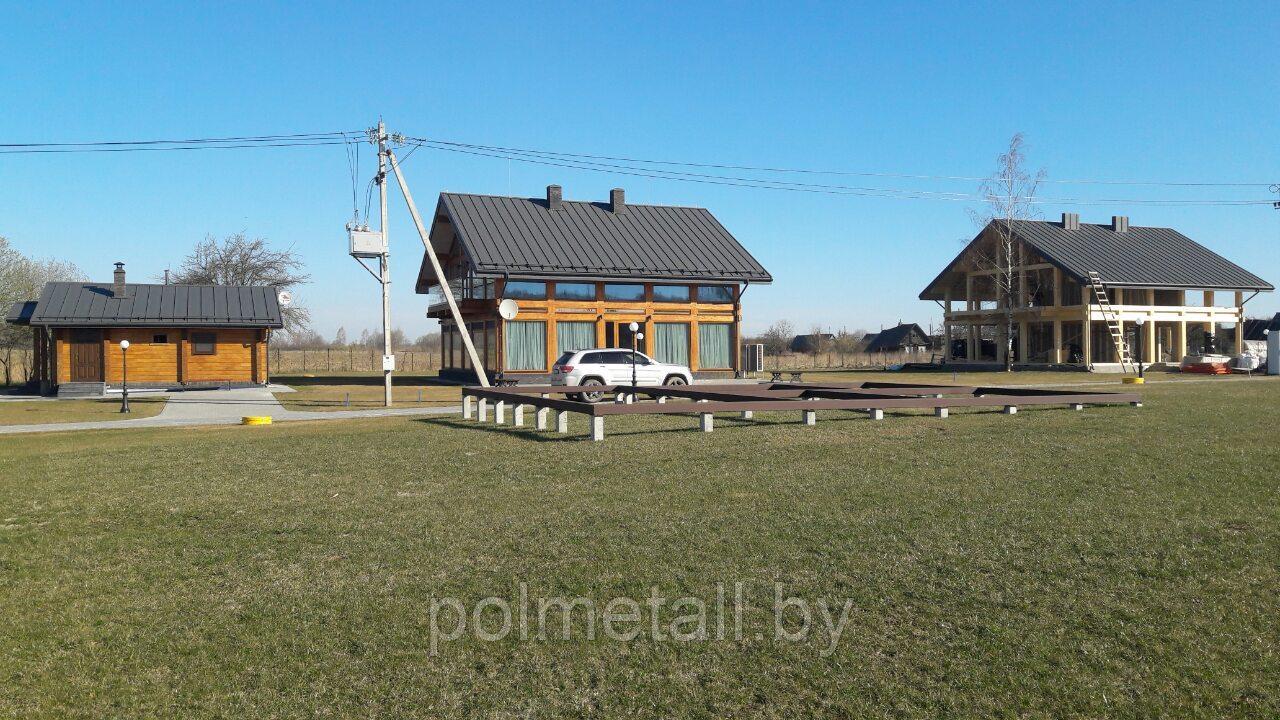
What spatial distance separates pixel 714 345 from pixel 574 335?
226 inches

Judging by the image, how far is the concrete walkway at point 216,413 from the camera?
17938 mm

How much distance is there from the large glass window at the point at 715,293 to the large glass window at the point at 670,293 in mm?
631

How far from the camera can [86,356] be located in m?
30.5

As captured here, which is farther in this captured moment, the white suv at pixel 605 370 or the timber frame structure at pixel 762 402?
the white suv at pixel 605 370

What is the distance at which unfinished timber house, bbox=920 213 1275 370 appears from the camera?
134ft

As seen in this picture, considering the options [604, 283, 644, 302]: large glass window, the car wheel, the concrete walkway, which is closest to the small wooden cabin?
the concrete walkway

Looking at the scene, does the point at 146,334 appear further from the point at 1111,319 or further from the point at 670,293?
the point at 1111,319

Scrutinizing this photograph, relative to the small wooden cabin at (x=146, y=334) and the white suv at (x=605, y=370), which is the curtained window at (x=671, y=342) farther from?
the small wooden cabin at (x=146, y=334)

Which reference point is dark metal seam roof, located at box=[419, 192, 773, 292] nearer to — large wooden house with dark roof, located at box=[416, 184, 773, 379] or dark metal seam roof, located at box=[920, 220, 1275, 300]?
large wooden house with dark roof, located at box=[416, 184, 773, 379]

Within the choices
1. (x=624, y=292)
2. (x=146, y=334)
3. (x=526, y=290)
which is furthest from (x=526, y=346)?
(x=146, y=334)

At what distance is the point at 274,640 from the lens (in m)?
4.65

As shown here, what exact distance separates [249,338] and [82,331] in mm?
5126

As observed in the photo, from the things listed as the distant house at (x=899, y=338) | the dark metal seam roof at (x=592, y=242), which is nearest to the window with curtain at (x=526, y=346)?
the dark metal seam roof at (x=592, y=242)

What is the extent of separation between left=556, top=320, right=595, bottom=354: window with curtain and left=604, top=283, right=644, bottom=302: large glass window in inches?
54.6
